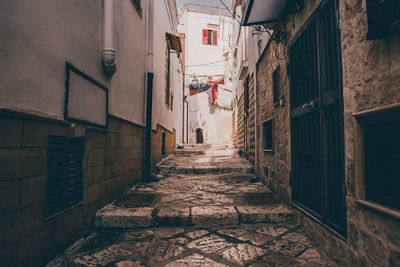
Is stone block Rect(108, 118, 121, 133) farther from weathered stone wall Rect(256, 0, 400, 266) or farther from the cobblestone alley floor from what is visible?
weathered stone wall Rect(256, 0, 400, 266)

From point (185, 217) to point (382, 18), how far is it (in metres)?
3.11

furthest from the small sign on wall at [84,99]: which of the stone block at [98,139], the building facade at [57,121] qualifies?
the stone block at [98,139]

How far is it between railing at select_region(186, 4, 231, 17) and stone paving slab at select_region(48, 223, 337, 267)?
20996 mm

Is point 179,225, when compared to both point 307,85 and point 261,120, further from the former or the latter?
point 261,120

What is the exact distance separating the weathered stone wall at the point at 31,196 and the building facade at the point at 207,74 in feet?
51.4

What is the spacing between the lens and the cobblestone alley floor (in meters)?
2.32

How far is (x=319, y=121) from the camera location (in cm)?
265

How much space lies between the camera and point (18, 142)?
188 cm

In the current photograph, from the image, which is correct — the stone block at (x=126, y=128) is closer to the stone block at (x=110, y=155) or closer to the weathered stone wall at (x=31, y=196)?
the stone block at (x=110, y=155)

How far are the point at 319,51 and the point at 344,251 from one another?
2193 mm

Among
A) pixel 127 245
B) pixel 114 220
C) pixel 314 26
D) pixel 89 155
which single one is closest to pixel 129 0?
pixel 89 155

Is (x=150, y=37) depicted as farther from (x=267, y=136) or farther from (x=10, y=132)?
(x=10, y=132)

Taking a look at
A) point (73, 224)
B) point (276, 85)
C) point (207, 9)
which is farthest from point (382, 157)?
point (207, 9)

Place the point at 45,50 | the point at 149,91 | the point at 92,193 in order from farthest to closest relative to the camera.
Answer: the point at 149,91 < the point at 92,193 < the point at 45,50
